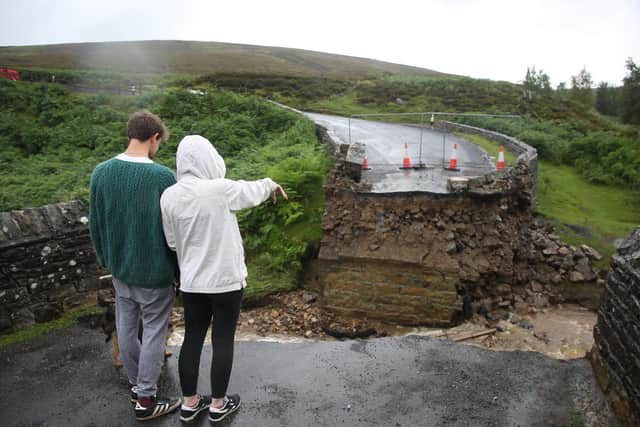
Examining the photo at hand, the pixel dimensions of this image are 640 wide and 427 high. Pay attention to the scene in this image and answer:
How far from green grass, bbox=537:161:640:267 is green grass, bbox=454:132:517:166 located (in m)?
1.25

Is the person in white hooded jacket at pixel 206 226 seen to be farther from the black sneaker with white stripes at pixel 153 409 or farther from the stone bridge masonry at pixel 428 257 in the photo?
the stone bridge masonry at pixel 428 257

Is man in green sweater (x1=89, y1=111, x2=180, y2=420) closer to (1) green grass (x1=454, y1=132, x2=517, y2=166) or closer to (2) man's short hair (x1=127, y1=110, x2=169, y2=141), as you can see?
(2) man's short hair (x1=127, y1=110, x2=169, y2=141)

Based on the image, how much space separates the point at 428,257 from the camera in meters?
8.71

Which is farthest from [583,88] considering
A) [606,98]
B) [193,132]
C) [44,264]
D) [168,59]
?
[44,264]

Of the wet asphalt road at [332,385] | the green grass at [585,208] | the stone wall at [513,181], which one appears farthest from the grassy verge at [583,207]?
the wet asphalt road at [332,385]

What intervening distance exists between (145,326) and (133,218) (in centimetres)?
93

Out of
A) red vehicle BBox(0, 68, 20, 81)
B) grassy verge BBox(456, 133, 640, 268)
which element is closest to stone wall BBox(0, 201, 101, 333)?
grassy verge BBox(456, 133, 640, 268)

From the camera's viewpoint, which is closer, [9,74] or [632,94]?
[9,74]

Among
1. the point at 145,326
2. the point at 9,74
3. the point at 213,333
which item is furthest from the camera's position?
the point at 9,74

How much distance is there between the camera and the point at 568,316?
29.5ft

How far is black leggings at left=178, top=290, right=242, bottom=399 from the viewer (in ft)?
11.7

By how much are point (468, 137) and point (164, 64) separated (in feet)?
92.4

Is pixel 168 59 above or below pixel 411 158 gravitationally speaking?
above

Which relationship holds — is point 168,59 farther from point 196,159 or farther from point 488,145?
point 196,159
